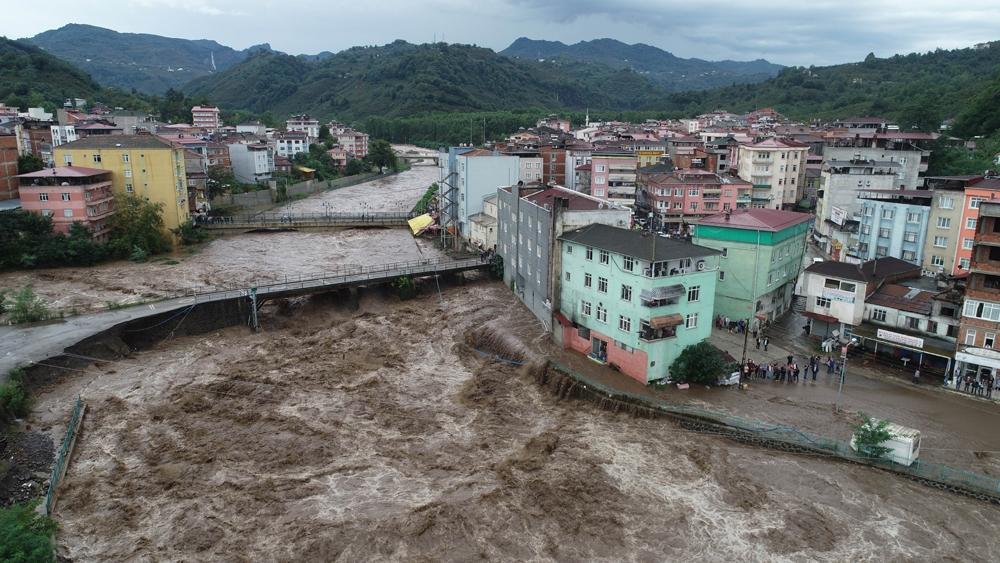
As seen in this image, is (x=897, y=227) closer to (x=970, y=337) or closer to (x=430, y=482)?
(x=970, y=337)

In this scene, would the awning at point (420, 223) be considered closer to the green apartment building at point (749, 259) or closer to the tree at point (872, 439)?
the green apartment building at point (749, 259)

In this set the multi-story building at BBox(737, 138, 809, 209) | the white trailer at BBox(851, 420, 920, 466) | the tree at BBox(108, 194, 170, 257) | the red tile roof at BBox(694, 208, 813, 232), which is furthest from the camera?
the multi-story building at BBox(737, 138, 809, 209)

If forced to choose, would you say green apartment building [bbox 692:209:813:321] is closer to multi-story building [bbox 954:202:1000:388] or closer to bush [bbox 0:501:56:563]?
multi-story building [bbox 954:202:1000:388]

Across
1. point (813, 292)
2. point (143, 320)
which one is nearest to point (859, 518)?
point (813, 292)

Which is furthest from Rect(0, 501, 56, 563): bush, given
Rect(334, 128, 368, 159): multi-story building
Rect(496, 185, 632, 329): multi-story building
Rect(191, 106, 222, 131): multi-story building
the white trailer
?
Rect(191, 106, 222, 131): multi-story building

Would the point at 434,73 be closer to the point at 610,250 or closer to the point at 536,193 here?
the point at 536,193

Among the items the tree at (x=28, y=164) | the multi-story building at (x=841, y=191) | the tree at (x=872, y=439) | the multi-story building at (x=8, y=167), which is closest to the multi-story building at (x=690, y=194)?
the multi-story building at (x=841, y=191)

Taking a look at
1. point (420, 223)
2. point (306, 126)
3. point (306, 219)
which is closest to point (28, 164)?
point (306, 219)
